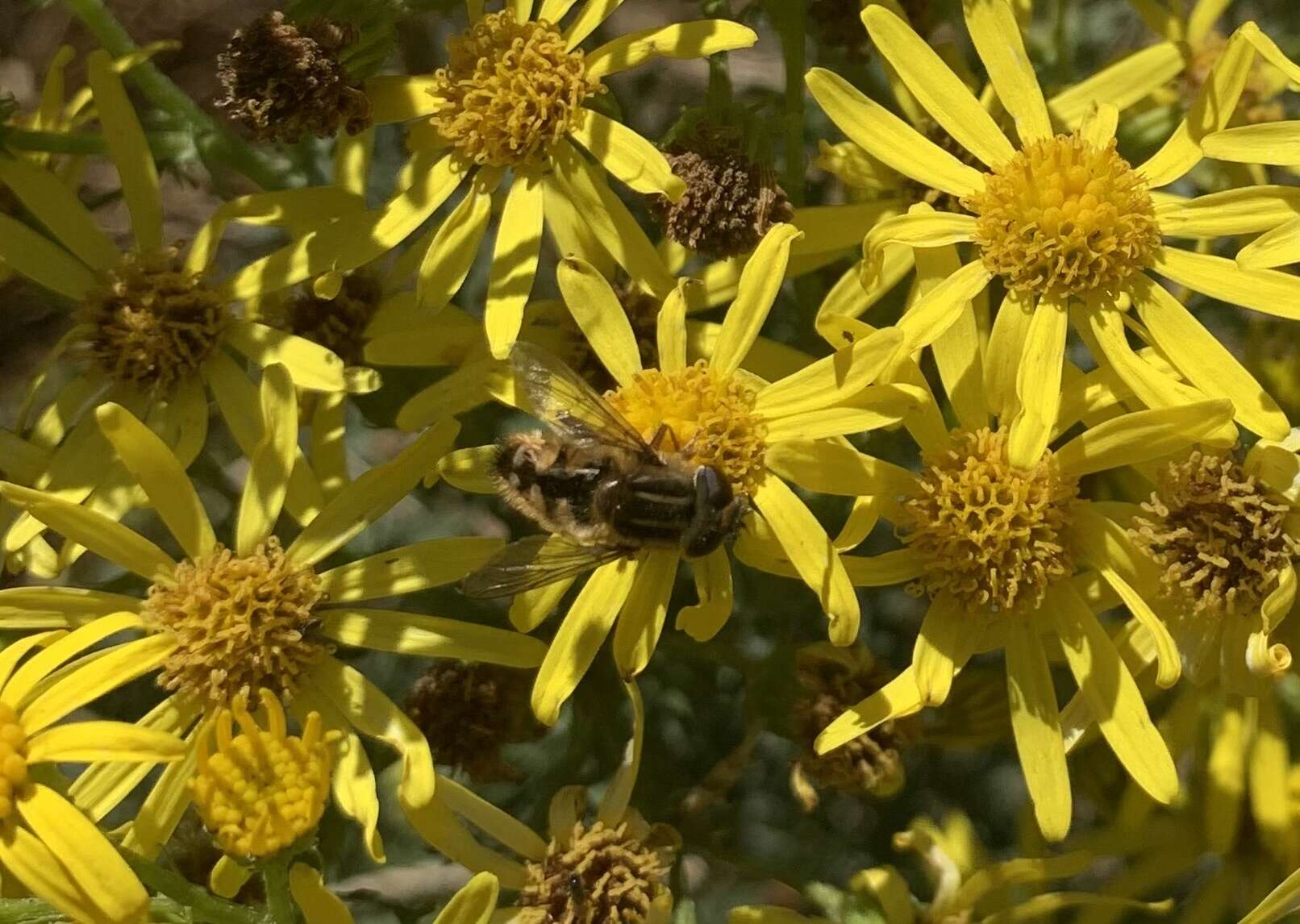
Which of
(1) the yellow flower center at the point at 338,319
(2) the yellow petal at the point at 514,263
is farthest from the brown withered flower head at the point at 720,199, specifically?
(1) the yellow flower center at the point at 338,319

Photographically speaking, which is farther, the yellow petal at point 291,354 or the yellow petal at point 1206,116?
the yellow petal at point 291,354

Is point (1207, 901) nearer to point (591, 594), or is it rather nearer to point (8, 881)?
point (591, 594)

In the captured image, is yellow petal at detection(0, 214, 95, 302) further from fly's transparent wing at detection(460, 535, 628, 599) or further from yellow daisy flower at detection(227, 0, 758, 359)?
fly's transparent wing at detection(460, 535, 628, 599)

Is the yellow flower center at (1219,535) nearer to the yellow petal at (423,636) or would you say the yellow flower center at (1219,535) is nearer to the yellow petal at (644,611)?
the yellow petal at (644,611)

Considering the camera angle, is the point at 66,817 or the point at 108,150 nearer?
the point at 66,817

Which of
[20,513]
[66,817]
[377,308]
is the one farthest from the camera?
[377,308]

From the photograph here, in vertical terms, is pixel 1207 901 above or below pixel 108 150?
below

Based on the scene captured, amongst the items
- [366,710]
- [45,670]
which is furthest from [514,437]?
[45,670]

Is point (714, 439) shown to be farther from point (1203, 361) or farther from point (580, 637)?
point (1203, 361)
